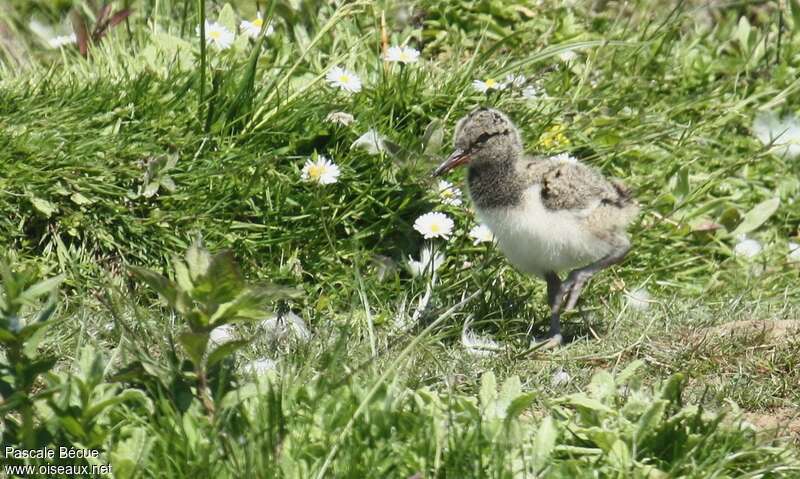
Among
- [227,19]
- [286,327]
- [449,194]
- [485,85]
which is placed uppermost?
[227,19]

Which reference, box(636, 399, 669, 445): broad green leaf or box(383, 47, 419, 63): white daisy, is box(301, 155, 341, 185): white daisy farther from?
box(636, 399, 669, 445): broad green leaf

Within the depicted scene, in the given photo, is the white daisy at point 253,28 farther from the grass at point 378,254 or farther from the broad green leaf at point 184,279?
the broad green leaf at point 184,279

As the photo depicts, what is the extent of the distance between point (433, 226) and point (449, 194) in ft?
0.85

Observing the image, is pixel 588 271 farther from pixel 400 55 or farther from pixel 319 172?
pixel 400 55

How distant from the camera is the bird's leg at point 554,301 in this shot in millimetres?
4723

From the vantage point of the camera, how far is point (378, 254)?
17.3ft

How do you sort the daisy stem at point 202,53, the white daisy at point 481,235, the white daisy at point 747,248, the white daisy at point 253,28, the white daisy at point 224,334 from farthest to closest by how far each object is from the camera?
1. the white daisy at point 253,28
2. the white daisy at point 747,248
3. the white daisy at point 481,235
4. the daisy stem at point 202,53
5. the white daisy at point 224,334

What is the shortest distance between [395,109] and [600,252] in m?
1.32

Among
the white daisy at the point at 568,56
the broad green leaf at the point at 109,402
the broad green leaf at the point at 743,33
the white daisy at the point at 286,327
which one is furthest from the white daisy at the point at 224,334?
the broad green leaf at the point at 743,33

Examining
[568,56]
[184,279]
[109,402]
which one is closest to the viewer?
[109,402]

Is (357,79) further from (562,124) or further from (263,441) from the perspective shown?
(263,441)

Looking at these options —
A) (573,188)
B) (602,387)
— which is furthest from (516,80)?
(602,387)

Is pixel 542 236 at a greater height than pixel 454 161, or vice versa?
pixel 454 161

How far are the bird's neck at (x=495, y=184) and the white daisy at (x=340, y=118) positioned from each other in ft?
2.17
